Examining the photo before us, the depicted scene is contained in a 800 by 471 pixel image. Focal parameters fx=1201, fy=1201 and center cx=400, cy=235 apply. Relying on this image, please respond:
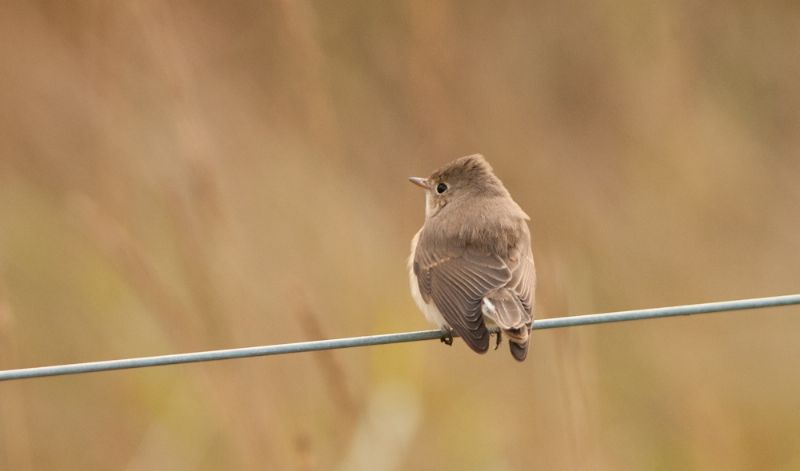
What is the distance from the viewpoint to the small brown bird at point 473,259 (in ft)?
11.6

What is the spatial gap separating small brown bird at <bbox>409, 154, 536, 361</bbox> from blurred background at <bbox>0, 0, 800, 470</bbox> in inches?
4.4

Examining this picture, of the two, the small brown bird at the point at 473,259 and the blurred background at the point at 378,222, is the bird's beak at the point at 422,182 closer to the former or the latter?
the small brown bird at the point at 473,259

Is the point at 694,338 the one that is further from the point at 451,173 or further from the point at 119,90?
the point at 119,90

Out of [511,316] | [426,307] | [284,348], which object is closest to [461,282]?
[426,307]

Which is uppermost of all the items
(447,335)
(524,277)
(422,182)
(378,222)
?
(422,182)

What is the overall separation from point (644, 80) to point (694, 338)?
0.98 m

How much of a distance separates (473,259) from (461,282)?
211 mm

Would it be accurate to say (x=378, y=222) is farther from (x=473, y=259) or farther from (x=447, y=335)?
(x=447, y=335)

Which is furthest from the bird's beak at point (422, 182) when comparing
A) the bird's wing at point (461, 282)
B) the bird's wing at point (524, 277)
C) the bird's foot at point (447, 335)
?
the bird's foot at point (447, 335)

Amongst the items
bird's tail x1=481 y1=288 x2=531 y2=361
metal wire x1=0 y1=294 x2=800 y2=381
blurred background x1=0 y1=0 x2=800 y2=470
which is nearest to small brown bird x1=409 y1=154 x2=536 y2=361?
bird's tail x1=481 y1=288 x2=531 y2=361

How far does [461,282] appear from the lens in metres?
3.80

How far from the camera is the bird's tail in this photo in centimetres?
334

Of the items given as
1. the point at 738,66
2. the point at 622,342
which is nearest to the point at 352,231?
the point at 622,342

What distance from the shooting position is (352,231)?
448 cm
